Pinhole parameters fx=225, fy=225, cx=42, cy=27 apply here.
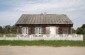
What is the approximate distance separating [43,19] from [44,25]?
5.49 ft

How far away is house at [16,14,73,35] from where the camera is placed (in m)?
36.5

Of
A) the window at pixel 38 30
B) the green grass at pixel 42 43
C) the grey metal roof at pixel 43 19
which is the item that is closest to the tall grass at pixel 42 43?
the green grass at pixel 42 43

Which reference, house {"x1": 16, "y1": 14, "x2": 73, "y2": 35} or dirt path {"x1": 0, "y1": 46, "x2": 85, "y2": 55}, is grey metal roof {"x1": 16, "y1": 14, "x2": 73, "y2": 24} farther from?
dirt path {"x1": 0, "y1": 46, "x2": 85, "y2": 55}

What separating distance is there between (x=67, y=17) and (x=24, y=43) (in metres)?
13.7

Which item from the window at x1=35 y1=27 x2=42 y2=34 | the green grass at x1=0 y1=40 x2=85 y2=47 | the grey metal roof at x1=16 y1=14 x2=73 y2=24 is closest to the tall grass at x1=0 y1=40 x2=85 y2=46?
the green grass at x1=0 y1=40 x2=85 y2=47

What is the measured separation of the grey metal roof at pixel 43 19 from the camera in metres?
36.8

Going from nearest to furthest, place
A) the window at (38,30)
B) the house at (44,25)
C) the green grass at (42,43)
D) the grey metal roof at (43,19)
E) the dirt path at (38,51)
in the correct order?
the dirt path at (38,51) < the green grass at (42,43) < the house at (44,25) < the grey metal roof at (43,19) < the window at (38,30)

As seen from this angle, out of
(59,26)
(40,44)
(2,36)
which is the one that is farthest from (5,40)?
(59,26)

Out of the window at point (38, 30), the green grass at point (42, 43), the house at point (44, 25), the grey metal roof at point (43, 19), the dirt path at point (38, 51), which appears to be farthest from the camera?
the window at point (38, 30)

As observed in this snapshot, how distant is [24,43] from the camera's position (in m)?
27.5

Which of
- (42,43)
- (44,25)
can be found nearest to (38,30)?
(44,25)

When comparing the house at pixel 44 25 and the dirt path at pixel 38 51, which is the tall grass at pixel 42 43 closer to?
the dirt path at pixel 38 51

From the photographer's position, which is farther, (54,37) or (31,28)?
(31,28)

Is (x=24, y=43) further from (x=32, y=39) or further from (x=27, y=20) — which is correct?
(x=27, y=20)
